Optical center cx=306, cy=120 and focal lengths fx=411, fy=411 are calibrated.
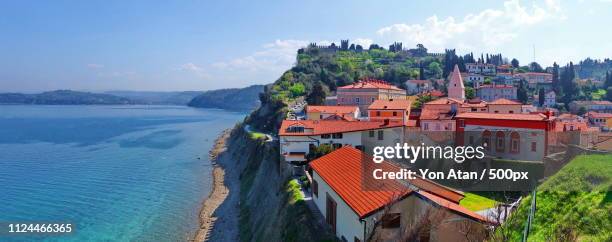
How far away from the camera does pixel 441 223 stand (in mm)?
13039

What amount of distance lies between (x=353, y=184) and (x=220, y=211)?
23.6m

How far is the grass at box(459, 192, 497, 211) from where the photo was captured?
774 inches

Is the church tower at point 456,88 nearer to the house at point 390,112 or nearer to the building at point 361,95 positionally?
the building at point 361,95

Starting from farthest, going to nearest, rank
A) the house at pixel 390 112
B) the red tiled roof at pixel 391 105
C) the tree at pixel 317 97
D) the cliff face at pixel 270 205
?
the tree at pixel 317 97 < the red tiled roof at pixel 391 105 < the house at pixel 390 112 < the cliff face at pixel 270 205

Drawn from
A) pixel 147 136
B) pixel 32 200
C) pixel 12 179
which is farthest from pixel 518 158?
pixel 147 136

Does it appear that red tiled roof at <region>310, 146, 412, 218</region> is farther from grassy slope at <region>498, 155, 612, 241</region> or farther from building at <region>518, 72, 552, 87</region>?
building at <region>518, 72, 552, 87</region>

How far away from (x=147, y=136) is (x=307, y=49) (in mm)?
57995

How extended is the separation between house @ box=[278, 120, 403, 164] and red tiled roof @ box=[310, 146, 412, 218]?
10105mm

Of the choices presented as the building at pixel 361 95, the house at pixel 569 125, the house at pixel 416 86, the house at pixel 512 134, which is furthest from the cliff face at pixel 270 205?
the house at pixel 416 86

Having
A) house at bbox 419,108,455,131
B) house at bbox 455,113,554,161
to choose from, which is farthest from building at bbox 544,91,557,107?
house at bbox 455,113,554,161

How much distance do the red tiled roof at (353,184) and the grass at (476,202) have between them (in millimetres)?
5330

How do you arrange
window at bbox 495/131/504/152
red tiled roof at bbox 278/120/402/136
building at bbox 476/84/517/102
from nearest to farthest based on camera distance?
window at bbox 495/131/504/152 → red tiled roof at bbox 278/120/402/136 → building at bbox 476/84/517/102

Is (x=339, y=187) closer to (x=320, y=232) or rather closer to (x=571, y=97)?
(x=320, y=232)

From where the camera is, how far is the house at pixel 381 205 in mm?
13172
